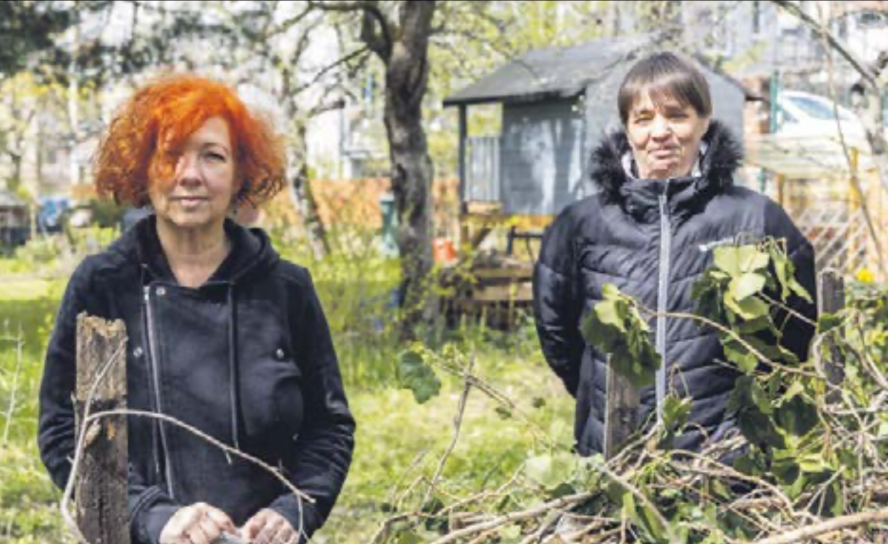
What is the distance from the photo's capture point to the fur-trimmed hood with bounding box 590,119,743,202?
3.12 metres

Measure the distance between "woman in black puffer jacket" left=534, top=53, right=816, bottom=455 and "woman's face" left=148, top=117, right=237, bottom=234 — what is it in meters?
0.86

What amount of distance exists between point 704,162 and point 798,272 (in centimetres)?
31

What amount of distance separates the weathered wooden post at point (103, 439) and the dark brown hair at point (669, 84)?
1.39 meters

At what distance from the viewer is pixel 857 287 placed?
24.2 feet

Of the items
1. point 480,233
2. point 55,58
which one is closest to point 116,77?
point 55,58

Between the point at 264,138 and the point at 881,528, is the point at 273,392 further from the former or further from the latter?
the point at 881,528

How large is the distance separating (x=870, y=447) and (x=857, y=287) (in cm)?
547

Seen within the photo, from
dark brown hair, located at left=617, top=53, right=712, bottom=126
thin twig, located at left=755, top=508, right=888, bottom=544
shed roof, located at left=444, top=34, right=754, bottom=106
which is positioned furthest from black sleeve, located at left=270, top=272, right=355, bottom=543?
shed roof, located at left=444, top=34, right=754, bottom=106

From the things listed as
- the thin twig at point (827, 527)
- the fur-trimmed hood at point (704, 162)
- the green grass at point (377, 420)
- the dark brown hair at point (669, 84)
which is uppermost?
the dark brown hair at point (669, 84)

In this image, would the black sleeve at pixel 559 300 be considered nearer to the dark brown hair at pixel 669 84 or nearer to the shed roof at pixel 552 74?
the dark brown hair at pixel 669 84

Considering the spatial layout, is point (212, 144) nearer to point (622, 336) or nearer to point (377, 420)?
point (622, 336)

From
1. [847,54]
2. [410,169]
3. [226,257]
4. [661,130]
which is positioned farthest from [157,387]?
[410,169]

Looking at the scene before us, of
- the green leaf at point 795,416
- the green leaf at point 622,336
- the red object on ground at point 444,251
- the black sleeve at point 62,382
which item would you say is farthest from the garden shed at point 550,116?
the green leaf at point 622,336

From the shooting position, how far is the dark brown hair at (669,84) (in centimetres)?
309
